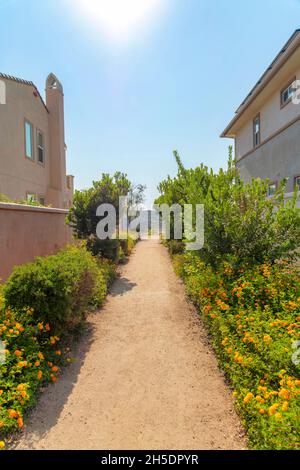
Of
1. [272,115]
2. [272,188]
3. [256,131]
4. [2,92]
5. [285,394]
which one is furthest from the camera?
[256,131]

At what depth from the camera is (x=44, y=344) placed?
406 cm

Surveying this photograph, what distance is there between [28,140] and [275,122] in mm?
10056

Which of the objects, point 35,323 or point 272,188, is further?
point 272,188

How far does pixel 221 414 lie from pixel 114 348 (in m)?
2.13

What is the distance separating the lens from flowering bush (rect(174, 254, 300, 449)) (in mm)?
2420

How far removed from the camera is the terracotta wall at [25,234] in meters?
5.20

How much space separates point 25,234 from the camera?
604 cm

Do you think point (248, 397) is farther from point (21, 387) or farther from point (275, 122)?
point (275, 122)

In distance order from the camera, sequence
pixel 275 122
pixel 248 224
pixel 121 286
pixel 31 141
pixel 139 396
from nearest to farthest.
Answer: pixel 139 396, pixel 248 224, pixel 121 286, pixel 275 122, pixel 31 141

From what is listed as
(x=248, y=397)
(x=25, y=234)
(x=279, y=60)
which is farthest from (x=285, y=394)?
(x=279, y=60)

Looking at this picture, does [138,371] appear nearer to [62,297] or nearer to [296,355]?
[62,297]

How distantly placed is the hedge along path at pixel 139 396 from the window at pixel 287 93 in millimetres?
8174

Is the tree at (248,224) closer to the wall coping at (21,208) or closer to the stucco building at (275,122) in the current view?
the stucco building at (275,122)

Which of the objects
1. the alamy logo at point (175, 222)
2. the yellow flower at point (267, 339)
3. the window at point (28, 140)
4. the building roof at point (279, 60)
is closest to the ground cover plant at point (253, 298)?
the yellow flower at point (267, 339)
